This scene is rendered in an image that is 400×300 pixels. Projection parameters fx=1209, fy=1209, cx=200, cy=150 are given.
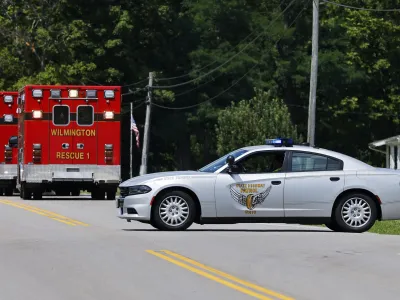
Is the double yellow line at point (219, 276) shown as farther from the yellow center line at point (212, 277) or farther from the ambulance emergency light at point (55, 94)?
the ambulance emergency light at point (55, 94)

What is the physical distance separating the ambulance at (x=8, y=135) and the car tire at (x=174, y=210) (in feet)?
65.6

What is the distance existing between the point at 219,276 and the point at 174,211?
7.33m

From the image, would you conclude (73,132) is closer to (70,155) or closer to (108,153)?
(70,155)

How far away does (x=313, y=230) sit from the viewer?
22.2 metres

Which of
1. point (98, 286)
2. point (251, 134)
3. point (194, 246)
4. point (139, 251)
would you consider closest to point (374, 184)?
point (194, 246)

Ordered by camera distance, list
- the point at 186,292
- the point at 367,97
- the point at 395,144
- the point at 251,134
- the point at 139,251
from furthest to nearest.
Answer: the point at 367,97 → the point at 395,144 → the point at 251,134 → the point at 139,251 → the point at 186,292

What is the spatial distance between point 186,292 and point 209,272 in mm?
1953

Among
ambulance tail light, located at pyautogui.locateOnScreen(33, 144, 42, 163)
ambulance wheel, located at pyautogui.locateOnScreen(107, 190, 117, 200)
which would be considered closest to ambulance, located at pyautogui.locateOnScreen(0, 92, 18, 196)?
ambulance wheel, located at pyautogui.locateOnScreen(107, 190, 117, 200)

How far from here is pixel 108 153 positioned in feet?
118

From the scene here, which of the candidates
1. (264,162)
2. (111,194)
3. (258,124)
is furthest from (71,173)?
(258,124)

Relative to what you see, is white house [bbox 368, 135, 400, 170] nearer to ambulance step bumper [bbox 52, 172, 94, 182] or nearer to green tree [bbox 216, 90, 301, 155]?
green tree [bbox 216, 90, 301, 155]

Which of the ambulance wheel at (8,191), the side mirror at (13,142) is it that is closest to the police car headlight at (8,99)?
the side mirror at (13,142)

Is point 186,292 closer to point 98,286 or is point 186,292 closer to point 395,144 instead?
point 98,286

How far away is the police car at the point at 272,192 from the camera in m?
20.8
